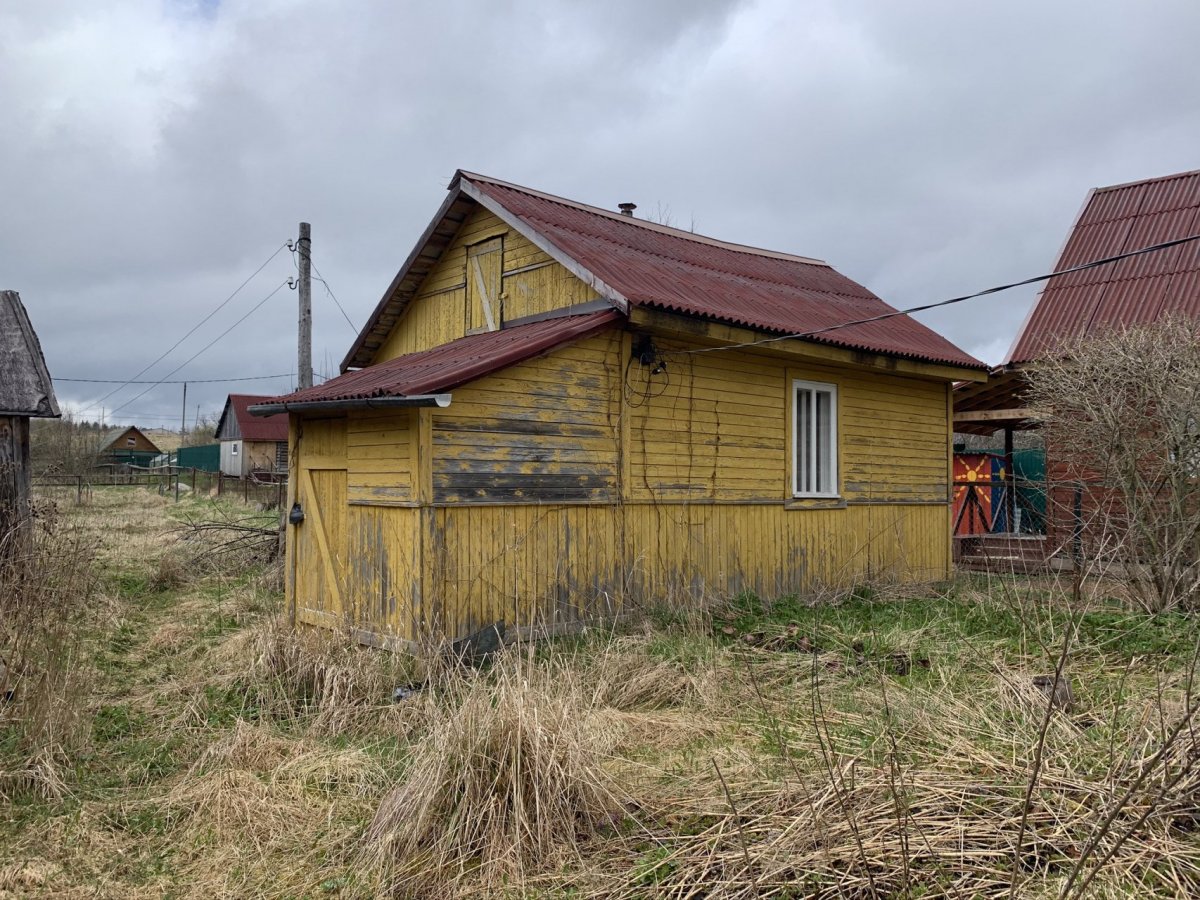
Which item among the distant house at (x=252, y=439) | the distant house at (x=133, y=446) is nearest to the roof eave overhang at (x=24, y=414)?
the distant house at (x=252, y=439)

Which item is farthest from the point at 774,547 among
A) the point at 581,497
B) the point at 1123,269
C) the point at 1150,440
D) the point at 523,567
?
the point at 1123,269

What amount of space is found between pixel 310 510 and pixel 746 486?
15.8ft

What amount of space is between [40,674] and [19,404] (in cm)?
743

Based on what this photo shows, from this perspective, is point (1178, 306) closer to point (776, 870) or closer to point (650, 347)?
point (650, 347)

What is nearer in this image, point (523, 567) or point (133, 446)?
point (523, 567)

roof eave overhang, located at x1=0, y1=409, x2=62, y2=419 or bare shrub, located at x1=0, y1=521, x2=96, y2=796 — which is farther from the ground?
roof eave overhang, located at x1=0, y1=409, x2=62, y2=419

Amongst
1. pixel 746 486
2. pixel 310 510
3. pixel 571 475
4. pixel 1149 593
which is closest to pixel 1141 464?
pixel 1149 593

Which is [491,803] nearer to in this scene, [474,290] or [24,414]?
[474,290]

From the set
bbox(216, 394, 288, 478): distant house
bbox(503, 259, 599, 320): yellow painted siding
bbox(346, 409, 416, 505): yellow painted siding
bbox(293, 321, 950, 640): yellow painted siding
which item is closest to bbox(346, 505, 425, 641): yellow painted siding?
bbox(293, 321, 950, 640): yellow painted siding

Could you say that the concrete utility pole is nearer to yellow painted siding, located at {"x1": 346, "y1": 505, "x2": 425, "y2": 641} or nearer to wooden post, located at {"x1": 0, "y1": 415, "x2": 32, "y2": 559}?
wooden post, located at {"x1": 0, "y1": 415, "x2": 32, "y2": 559}

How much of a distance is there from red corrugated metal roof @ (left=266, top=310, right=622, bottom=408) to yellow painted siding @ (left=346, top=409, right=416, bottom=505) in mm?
303

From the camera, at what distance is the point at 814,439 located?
1154 cm

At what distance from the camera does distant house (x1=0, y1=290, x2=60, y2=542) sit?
37.3ft

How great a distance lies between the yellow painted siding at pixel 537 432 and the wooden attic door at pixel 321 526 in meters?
1.60
